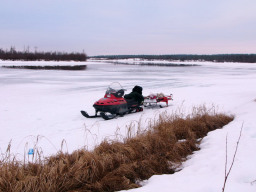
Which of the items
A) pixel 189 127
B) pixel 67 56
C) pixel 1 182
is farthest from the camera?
pixel 67 56

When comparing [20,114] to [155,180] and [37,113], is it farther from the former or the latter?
[155,180]

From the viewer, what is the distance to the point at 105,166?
3357mm

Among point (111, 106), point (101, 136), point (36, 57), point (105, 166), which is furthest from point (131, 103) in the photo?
point (36, 57)

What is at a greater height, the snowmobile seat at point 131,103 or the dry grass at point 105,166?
the snowmobile seat at point 131,103

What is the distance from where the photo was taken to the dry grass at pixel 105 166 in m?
2.84

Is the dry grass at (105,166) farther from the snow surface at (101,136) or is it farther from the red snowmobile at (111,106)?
the red snowmobile at (111,106)

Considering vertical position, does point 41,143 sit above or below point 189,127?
below

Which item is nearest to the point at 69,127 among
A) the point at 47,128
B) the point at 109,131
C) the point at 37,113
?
the point at 47,128

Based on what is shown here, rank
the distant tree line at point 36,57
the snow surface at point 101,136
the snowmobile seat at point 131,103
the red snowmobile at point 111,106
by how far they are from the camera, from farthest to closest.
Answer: the distant tree line at point 36,57, the snowmobile seat at point 131,103, the red snowmobile at point 111,106, the snow surface at point 101,136

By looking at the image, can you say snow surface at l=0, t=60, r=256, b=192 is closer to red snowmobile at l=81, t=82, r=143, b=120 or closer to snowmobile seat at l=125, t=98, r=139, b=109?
red snowmobile at l=81, t=82, r=143, b=120

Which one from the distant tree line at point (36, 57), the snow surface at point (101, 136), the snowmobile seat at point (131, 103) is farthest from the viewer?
the distant tree line at point (36, 57)

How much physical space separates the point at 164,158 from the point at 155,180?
2.48 feet

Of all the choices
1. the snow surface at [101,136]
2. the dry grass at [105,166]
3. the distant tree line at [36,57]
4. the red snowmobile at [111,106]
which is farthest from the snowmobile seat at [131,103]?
the distant tree line at [36,57]

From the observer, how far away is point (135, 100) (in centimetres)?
805
